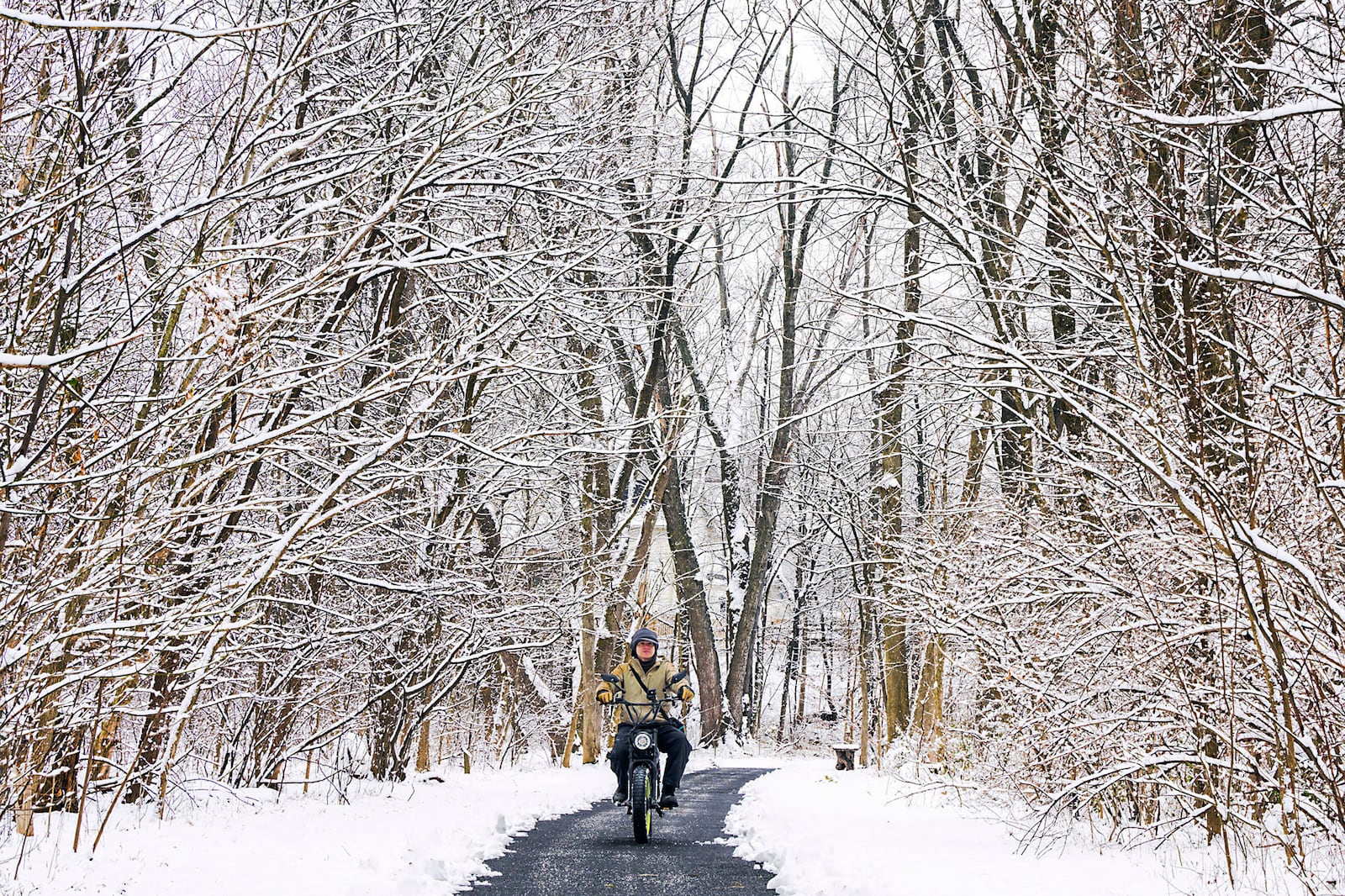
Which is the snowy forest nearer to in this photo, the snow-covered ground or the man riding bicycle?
the snow-covered ground

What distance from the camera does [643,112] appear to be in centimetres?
1173

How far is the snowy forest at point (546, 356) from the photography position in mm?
5566

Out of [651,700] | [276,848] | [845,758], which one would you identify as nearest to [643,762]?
[651,700]

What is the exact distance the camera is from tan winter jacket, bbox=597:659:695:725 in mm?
10820

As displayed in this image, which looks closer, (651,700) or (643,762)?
(643,762)

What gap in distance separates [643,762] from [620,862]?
1781 mm

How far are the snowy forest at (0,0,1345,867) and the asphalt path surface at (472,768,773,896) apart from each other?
7.21 feet

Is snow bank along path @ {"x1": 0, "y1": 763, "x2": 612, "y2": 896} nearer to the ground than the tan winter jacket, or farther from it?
nearer to the ground

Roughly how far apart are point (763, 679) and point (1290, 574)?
141 feet

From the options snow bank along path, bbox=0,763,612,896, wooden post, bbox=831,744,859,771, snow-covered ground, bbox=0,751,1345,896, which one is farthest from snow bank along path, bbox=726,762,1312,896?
wooden post, bbox=831,744,859,771

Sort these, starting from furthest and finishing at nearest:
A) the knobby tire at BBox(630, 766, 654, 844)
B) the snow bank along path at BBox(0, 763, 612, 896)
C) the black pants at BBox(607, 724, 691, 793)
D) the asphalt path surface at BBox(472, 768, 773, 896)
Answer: the black pants at BBox(607, 724, 691, 793) < the knobby tire at BBox(630, 766, 654, 844) < the asphalt path surface at BBox(472, 768, 773, 896) < the snow bank along path at BBox(0, 763, 612, 896)

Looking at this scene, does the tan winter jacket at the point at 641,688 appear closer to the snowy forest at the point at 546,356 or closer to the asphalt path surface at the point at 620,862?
the asphalt path surface at the point at 620,862

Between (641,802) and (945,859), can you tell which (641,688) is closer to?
(641,802)

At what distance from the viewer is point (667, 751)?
436 inches
